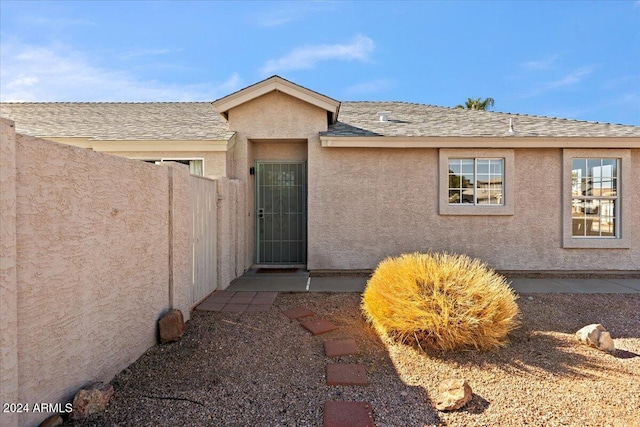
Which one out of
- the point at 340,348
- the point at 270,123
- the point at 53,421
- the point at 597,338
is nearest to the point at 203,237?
the point at 340,348

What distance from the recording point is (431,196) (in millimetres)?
8625

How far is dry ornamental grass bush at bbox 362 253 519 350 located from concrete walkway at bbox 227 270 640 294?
2.63m

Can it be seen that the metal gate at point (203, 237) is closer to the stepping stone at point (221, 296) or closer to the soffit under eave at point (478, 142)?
the stepping stone at point (221, 296)

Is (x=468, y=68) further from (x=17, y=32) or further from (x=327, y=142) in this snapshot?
(x=17, y=32)

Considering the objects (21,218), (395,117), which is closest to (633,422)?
(21,218)

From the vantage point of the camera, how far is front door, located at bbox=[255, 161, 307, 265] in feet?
31.8

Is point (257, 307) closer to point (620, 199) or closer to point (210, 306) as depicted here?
point (210, 306)

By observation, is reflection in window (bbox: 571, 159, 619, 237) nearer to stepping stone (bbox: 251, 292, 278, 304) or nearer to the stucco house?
the stucco house

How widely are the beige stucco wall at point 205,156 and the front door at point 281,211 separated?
1.52m

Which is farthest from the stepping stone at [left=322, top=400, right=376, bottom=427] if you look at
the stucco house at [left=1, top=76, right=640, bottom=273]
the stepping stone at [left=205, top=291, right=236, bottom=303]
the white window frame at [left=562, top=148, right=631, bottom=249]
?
the white window frame at [left=562, top=148, right=631, bottom=249]

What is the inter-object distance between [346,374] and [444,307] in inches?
60.0

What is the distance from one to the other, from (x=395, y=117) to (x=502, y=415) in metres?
9.16

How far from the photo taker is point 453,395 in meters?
3.08

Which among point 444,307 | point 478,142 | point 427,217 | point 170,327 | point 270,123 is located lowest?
point 170,327
